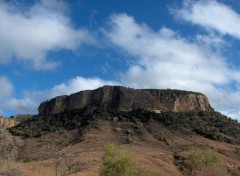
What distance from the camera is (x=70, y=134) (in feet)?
436

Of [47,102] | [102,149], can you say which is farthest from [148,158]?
[47,102]

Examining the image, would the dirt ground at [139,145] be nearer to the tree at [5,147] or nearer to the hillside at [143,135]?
the hillside at [143,135]

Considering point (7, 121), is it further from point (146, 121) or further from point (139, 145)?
point (139, 145)

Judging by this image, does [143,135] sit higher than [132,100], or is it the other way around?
[132,100]

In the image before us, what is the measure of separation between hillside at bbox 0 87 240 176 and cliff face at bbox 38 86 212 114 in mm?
345

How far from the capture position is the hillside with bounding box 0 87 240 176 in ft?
329

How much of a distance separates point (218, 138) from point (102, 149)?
44116 millimetres

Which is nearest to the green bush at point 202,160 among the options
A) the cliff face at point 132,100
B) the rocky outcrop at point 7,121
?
the cliff face at point 132,100

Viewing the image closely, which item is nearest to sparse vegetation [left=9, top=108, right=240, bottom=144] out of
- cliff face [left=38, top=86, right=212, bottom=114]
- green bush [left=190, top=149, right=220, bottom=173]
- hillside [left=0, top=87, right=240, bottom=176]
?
hillside [left=0, top=87, right=240, bottom=176]

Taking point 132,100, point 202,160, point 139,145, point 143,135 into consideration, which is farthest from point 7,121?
point 202,160

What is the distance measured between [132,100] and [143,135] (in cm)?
3137

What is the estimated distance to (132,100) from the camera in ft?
521

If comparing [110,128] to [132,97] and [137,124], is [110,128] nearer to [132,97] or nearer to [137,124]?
[137,124]

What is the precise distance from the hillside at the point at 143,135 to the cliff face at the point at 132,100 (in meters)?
0.34
